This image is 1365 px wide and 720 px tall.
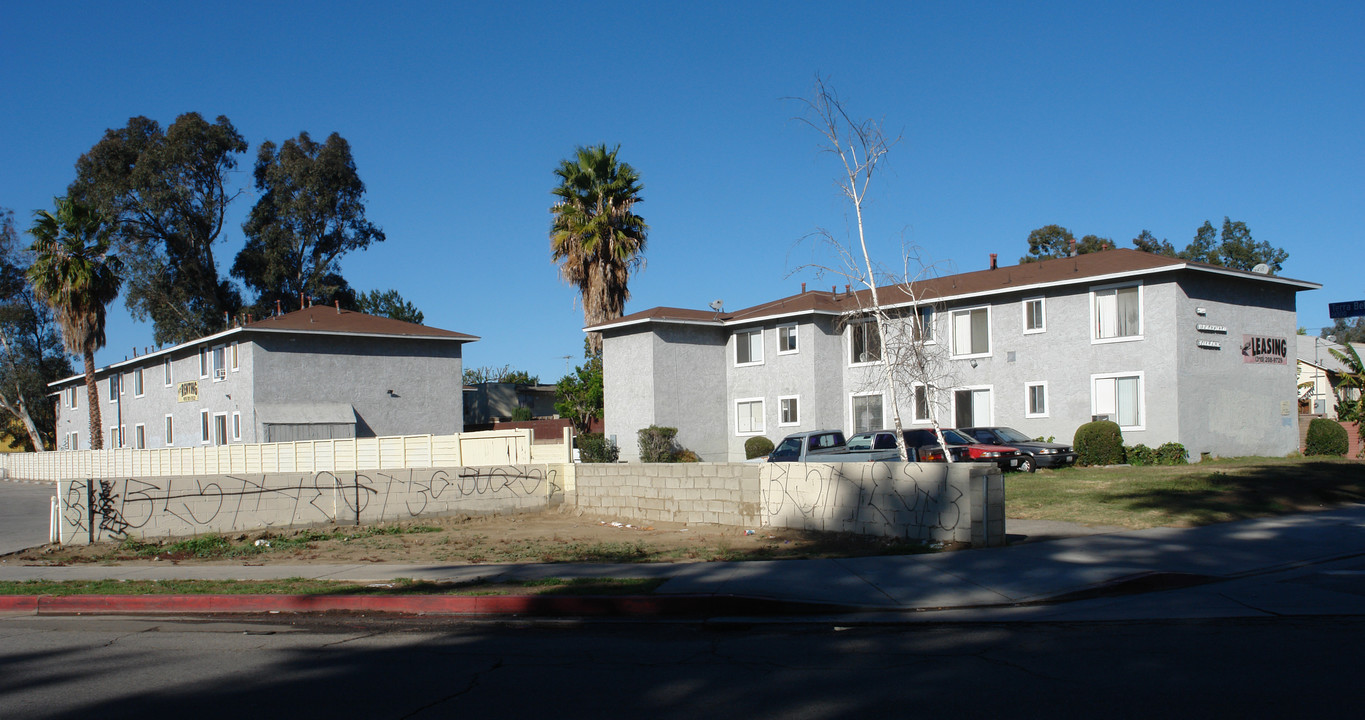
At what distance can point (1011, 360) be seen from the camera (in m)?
30.5

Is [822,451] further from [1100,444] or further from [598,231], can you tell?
[598,231]

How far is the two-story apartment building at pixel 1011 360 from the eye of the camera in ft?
90.0

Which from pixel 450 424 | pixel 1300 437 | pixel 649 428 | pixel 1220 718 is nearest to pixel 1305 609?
pixel 1220 718

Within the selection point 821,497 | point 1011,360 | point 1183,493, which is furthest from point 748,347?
point 821,497

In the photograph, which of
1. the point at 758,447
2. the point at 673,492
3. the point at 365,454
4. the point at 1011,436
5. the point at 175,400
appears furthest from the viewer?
the point at 175,400

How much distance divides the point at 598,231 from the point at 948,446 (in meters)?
21.6

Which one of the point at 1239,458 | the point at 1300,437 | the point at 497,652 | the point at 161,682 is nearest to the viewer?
the point at 161,682

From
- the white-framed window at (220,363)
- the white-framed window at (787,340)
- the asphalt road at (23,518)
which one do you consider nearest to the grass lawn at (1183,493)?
the white-framed window at (787,340)

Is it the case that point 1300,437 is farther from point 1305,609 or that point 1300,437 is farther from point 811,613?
point 811,613

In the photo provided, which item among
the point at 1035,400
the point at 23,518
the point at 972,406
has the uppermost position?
the point at 1035,400

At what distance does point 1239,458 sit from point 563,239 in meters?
26.8

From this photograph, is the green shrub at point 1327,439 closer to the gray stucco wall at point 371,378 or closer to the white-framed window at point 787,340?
the white-framed window at point 787,340

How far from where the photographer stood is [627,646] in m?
8.80

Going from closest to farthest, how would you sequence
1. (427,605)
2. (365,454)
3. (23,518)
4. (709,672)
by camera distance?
(709,672)
(427,605)
(23,518)
(365,454)
